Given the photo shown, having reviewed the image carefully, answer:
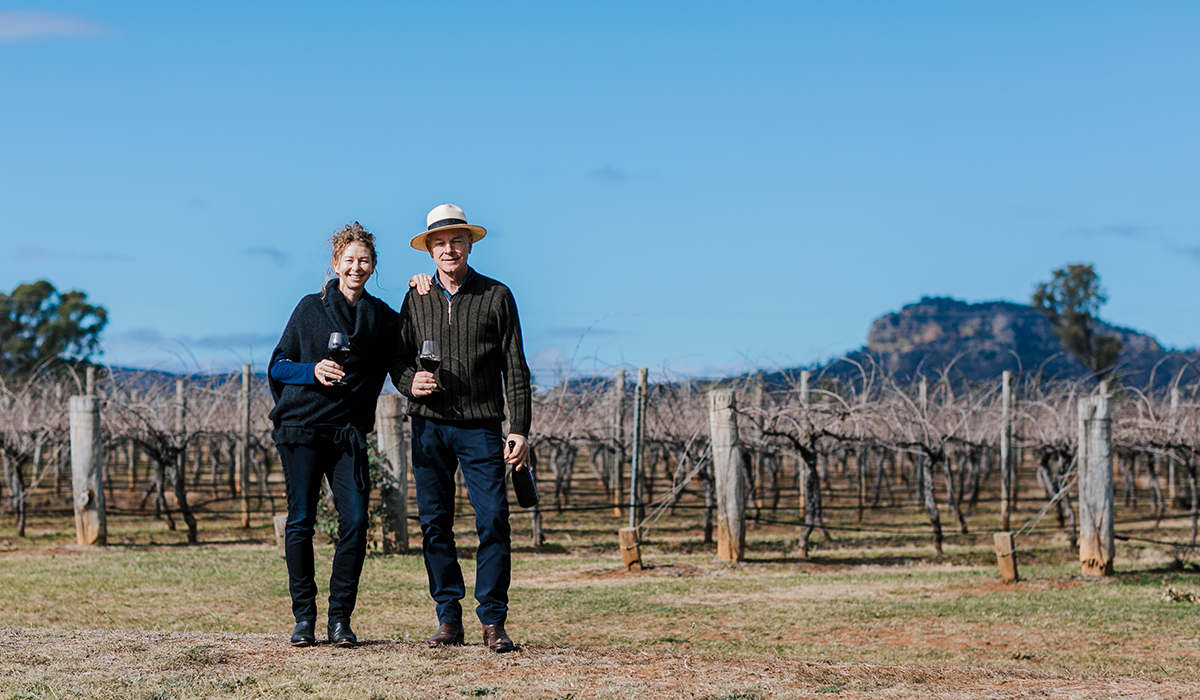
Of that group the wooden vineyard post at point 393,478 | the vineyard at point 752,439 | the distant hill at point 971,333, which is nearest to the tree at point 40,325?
the vineyard at point 752,439

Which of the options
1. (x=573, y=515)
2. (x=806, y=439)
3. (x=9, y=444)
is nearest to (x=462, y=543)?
(x=806, y=439)

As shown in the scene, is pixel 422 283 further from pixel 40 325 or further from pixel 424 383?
pixel 40 325

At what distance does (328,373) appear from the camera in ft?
15.1

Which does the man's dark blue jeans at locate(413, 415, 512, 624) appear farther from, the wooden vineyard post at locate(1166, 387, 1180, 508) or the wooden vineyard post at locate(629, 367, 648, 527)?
the wooden vineyard post at locate(1166, 387, 1180, 508)

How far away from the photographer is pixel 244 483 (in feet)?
56.5

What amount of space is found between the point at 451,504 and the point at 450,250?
3.43 feet

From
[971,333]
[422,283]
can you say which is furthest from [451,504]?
[971,333]

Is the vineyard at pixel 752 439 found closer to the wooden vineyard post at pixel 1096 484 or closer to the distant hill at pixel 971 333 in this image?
the wooden vineyard post at pixel 1096 484

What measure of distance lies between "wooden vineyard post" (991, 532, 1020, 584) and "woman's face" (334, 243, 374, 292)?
7.17 m

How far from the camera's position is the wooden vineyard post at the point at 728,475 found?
11.6 metres

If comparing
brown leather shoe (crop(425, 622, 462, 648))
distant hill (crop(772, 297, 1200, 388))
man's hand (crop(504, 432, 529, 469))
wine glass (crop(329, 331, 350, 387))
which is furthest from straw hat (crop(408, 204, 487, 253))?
distant hill (crop(772, 297, 1200, 388))

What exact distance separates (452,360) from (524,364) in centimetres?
29

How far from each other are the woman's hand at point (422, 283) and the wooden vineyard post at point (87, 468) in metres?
8.99

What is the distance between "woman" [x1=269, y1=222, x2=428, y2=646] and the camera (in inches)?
185
